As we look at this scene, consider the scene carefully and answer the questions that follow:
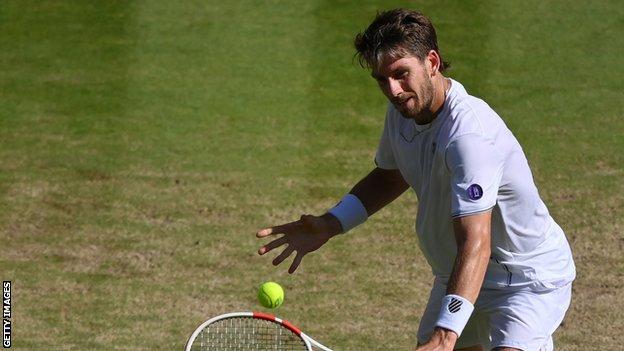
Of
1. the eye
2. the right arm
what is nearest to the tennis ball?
the right arm

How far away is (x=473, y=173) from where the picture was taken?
4910mm

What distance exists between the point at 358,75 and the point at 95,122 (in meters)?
2.66

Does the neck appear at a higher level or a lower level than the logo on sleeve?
higher

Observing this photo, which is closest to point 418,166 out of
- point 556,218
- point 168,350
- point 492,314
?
point 492,314

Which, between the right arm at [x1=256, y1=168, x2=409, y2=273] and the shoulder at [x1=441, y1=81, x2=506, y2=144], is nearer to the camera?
the shoulder at [x1=441, y1=81, x2=506, y2=144]

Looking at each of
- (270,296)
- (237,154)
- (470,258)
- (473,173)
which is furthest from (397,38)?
(237,154)

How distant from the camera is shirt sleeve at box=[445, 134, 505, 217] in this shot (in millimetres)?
4853

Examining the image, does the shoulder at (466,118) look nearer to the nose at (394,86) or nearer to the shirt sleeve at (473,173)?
the shirt sleeve at (473,173)

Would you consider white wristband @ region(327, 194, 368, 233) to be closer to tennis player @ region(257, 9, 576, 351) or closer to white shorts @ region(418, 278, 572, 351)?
tennis player @ region(257, 9, 576, 351)

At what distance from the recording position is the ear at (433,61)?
16.9 feet

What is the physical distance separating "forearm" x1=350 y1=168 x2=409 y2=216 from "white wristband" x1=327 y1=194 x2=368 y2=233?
0.05 meters

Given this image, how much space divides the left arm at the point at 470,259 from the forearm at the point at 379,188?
129 centimetres

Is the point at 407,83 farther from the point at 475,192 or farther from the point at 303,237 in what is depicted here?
the point at 303,237

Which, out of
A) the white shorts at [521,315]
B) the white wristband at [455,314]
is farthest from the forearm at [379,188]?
the white wristband at [455,314]
